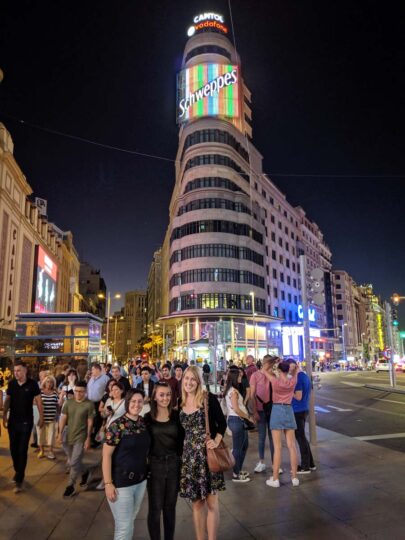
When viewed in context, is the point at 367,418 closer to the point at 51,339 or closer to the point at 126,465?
the point at 126,465

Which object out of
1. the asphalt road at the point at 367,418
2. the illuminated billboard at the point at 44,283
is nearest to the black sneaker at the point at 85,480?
the asphalt road at the point at 367,418

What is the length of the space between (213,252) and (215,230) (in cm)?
298

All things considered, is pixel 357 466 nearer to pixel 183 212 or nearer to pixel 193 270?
pixel 193 270

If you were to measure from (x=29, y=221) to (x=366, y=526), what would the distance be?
50.8m

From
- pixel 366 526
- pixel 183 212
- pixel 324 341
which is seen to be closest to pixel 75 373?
pixel 366 526

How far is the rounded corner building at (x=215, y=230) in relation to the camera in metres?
54.0

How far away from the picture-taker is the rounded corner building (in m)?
54.0

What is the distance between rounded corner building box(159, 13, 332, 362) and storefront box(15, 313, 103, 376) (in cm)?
2851

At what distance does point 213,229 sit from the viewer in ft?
181

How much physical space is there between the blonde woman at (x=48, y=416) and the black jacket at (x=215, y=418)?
6.31 m

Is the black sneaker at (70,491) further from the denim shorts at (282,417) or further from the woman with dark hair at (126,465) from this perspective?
the denim shorts at (282,417)

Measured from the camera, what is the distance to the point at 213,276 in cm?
5425

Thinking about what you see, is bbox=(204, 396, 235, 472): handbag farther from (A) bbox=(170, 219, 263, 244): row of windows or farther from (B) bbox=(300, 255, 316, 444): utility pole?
(A) bbox=(170, 219, 263, 244): row of windows

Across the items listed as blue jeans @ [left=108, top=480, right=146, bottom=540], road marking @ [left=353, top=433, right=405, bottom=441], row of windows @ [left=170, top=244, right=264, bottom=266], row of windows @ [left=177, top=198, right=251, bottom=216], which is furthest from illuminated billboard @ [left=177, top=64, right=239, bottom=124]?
blue jeans @ [left=108, top=480, right=146, bottom=540]
